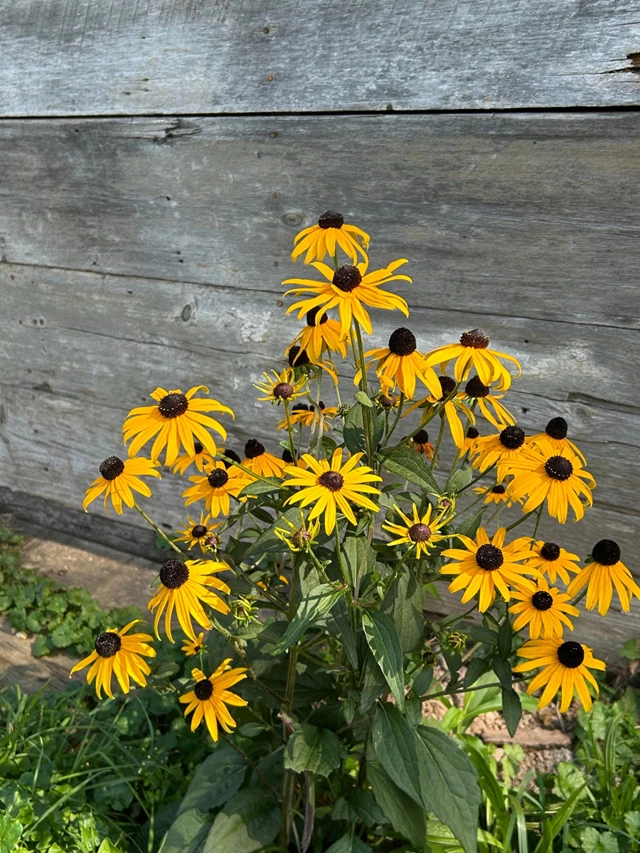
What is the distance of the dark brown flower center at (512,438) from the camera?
1192mm

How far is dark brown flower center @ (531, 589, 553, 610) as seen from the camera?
45.4 inches

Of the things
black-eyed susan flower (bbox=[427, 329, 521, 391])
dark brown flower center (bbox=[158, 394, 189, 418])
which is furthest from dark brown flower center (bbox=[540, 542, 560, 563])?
dark brown flower center (bbox=[158, 394, 189, 418])

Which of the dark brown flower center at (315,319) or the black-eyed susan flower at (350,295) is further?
the dark brown flower center at (315,319)

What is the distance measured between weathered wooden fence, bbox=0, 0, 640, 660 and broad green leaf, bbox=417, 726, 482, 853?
85 cm

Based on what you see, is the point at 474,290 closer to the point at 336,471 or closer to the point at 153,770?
the point at 336,471

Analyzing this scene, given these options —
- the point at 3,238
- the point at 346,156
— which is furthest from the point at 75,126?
the point at 346,156

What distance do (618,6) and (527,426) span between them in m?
0.96

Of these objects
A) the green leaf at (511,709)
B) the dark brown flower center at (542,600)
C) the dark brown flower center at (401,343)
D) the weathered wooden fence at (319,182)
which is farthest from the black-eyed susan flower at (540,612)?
the weathered wooden fence at (319,182)

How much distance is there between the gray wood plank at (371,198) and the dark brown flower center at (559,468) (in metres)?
0.69

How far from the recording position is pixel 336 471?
1030mm

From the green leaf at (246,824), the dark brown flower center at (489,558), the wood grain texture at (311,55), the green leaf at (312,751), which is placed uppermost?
the wood grain texture at (311,55)

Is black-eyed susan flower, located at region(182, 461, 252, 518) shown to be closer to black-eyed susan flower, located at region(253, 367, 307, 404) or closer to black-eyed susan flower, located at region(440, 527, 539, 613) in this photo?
black-eyed susan flower, located at region(253, 367, 307, 404)

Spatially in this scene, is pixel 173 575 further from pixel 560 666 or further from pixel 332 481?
pixel 560 666

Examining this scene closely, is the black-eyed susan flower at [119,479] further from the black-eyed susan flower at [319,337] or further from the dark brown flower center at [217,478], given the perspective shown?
the black-eyed susan flower at [319,337]
